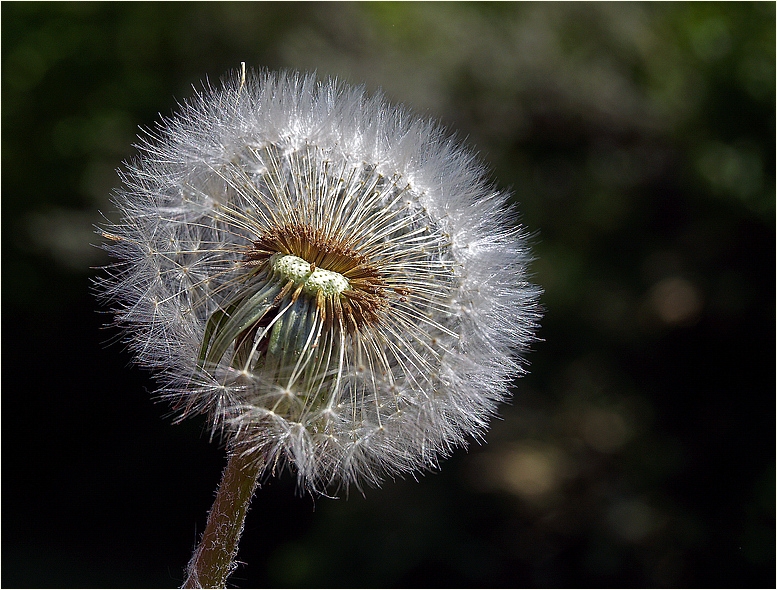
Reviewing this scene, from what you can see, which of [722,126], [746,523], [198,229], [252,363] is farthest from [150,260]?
[722,126]

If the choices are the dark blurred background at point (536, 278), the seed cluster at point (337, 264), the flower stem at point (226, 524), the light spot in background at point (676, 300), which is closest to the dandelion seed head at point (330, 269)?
the seed cluster at point (337, 264)

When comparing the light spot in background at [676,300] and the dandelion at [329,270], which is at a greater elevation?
the light spot in background at [676,300]

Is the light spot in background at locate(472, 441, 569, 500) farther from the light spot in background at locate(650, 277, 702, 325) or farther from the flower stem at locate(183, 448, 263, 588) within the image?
the flower stem at locate(183, 448, 263, 588)

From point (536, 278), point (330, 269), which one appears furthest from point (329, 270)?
point (536, 278)

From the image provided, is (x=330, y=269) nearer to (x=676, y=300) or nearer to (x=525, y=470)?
(x=676, y=300)

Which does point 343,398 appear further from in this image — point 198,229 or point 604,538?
point 604,538

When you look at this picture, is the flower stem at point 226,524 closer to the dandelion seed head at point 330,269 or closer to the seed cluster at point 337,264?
the dandelion seed head at point 330,269
